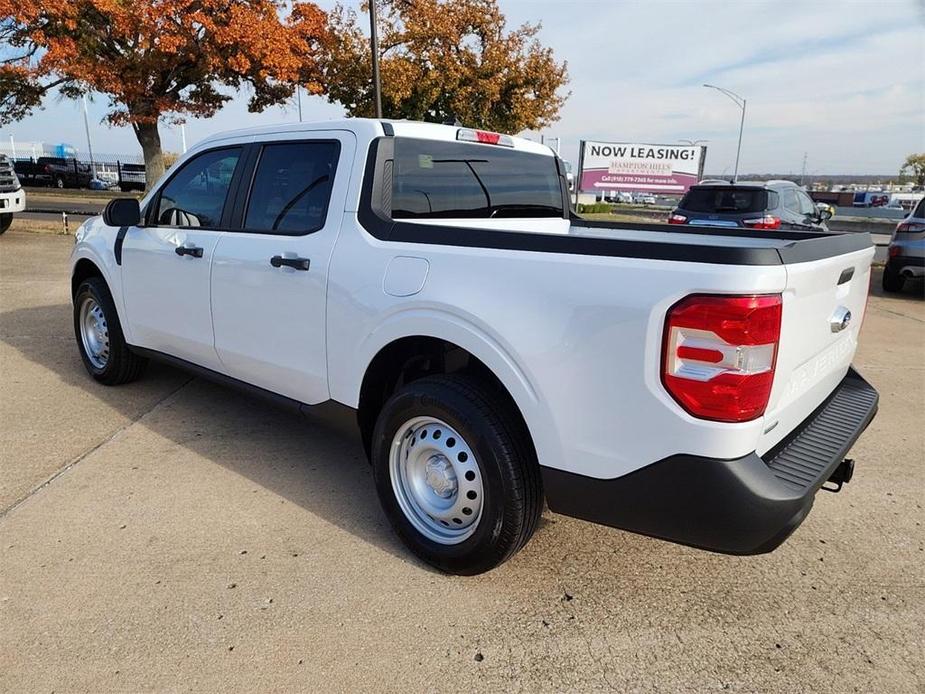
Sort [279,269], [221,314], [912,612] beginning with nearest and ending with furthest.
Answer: [912,612]
[279,269]
[221,314]

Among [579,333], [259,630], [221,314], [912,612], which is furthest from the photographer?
[221,314]

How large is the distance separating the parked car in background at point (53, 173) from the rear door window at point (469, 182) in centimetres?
4177

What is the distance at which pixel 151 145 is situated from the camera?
2350 centimetres

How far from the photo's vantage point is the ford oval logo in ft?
8.27

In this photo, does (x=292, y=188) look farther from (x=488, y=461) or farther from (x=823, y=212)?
(x=823, y=212)

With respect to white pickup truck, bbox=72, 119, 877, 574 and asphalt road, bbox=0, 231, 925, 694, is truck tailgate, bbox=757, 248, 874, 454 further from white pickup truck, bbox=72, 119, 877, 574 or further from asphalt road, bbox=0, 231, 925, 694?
asphalt road, bbox=0, 231, 925, 694

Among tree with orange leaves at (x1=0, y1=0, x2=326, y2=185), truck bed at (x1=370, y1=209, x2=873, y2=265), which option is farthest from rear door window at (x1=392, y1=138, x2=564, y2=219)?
tree with orange leaves at (x1=0, y1=0, x2=326, y2=185)

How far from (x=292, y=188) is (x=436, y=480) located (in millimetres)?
1678

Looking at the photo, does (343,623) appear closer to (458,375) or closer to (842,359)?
(458,375)

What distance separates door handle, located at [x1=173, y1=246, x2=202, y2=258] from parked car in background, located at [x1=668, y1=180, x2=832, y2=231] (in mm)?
7571

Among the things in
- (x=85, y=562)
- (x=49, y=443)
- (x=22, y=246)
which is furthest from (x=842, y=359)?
(x=22, y=246)

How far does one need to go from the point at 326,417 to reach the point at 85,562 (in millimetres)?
1171

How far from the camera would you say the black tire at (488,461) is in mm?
2469

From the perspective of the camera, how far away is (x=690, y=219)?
33.7 feet
